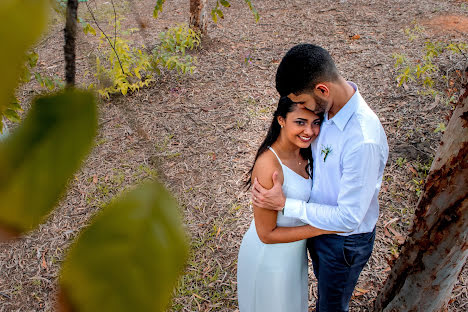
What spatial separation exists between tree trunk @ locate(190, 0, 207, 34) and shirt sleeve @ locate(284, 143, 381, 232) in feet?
13.9

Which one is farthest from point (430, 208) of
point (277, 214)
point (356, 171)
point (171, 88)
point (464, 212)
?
point (171, 88)

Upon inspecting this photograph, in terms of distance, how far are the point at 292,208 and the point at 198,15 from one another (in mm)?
4266

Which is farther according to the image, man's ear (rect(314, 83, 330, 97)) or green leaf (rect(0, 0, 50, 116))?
man's ear (rect(314, 83, 330, 97))

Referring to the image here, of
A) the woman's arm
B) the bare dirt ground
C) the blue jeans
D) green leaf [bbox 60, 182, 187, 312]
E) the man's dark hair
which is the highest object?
green leaf [bbox 60, 182, 187, 312]

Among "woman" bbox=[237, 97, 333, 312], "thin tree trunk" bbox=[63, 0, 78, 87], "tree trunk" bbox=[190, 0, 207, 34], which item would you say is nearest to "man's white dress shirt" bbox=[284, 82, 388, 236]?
"woman" bbox=[237, 97, 333, 312]

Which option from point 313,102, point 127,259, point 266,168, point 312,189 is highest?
point 127,259

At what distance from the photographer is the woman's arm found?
5.59 ft

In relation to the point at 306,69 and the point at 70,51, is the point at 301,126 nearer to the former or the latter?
the point at 306,69

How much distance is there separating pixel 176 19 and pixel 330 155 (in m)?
5.62

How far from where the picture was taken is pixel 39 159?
176 millimetres

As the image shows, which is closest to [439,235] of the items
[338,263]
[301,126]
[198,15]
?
[338,263]

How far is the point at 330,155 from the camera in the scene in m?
1.53

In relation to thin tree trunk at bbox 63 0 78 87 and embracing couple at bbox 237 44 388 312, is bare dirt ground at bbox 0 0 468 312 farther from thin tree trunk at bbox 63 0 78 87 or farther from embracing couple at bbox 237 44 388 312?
embracing couple at bbox 237 44 388 312

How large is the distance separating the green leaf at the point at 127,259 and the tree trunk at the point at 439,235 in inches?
53.0
